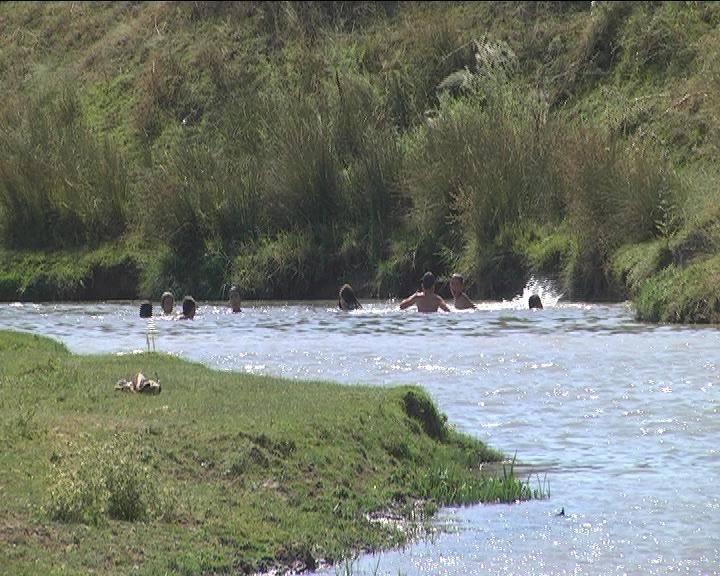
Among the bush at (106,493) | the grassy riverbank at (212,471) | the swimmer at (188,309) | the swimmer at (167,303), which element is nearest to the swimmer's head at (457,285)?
the swimmer at (188,309)

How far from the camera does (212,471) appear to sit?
10164 mm

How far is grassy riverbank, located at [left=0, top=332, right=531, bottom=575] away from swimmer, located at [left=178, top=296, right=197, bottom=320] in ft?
40.0

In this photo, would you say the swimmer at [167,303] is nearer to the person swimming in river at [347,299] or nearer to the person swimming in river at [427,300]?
the person swimming in river at [347,299]

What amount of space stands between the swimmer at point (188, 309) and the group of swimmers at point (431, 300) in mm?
2480

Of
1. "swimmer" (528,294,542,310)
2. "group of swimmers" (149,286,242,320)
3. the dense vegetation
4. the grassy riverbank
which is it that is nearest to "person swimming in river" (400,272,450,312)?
"swimmer" (528,294,542,310)

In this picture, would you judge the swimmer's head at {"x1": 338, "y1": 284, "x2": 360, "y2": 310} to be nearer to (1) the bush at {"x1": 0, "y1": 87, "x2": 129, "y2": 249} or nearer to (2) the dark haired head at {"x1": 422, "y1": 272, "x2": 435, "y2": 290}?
(2) the dark haired head at {"x1": 422, "y1": 272, "x2": 435, "y2": 290}

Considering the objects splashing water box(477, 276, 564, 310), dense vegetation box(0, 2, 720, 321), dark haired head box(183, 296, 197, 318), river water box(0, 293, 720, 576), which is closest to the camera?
river water box(0, 293, 720, 576)

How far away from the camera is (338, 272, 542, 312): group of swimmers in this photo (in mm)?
26217

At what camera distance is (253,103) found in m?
36.5

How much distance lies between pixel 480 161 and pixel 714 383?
45.3 feet

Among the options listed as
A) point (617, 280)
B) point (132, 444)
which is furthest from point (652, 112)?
point (132, 444)

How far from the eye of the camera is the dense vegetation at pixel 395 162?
27672 mm

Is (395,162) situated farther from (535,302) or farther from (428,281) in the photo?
(535,302)

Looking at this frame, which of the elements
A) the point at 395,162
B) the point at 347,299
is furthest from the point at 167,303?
the point at 395,162
